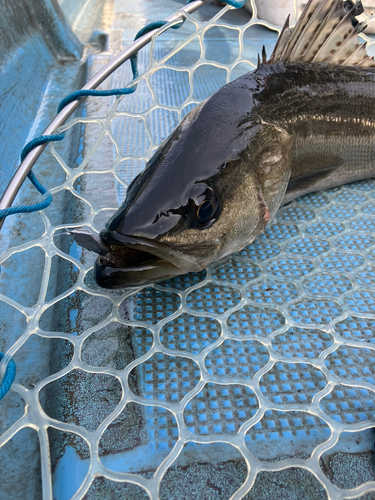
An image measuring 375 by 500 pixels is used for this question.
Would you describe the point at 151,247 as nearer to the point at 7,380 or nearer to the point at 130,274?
the point at 130,274

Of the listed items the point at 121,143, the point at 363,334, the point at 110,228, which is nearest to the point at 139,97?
the point at 121,143

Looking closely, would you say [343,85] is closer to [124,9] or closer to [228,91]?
[228,91]

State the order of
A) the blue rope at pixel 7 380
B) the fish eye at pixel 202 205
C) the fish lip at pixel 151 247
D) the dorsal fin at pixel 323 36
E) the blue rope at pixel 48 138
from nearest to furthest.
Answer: the blue rope at pixel 7 380 < the fish lip at pixel 151 247 < the fish eye at pixel 202 205 < the blue rope at pixel 48 138 < the dorsal fin at pixel 323 36

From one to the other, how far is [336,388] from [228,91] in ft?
3.90

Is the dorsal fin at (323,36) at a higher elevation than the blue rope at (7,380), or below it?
higher

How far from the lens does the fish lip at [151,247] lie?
1123 mm

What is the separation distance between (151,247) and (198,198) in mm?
237

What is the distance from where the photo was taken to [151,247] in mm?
1146

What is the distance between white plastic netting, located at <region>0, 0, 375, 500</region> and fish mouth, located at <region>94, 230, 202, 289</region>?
20cm

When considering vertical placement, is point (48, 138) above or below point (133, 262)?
above

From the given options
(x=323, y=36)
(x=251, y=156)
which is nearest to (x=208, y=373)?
(x=251, y=156)

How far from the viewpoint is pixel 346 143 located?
1.86 m

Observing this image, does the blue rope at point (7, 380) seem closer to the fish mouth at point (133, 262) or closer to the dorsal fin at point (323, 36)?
the fish mouth at point (133, 262)

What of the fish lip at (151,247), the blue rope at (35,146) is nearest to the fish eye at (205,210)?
the fish lip at (151,247)
